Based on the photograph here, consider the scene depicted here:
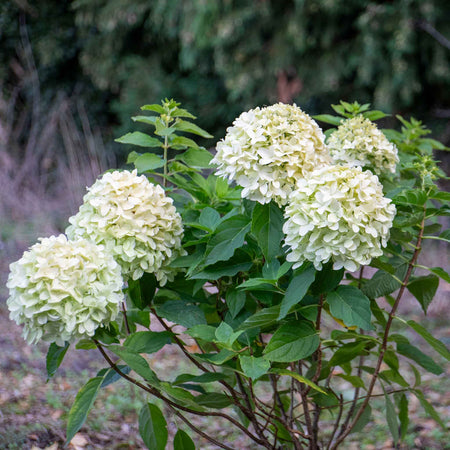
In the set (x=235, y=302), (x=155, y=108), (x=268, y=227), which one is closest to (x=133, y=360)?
(x=235, y=302)

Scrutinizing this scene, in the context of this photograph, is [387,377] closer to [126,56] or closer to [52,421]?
[52,421]

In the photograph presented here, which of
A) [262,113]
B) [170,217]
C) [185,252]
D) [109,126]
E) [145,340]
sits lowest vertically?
[109,126]

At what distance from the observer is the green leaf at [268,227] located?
1.10 metres

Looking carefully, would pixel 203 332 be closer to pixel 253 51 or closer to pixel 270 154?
pixel 270 154

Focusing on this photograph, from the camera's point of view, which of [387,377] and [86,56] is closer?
[387,377]

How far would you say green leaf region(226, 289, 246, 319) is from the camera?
1188mm

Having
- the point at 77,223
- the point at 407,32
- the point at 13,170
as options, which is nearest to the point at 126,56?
the point at 13,170

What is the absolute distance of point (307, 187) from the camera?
1021mm

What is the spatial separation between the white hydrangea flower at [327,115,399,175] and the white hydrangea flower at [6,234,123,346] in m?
0.66

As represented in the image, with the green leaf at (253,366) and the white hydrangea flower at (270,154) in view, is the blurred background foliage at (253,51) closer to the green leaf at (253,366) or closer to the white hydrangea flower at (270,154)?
the white hydrangea flower at (270,154)

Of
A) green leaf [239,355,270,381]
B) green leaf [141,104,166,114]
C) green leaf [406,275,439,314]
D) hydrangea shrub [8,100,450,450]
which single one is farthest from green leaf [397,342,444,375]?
green leaf [141,104,166,114]

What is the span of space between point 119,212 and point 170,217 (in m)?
0.11

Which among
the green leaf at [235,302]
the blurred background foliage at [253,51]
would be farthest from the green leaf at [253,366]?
the blurred background foliage at [253,51]

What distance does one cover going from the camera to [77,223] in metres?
1.21
